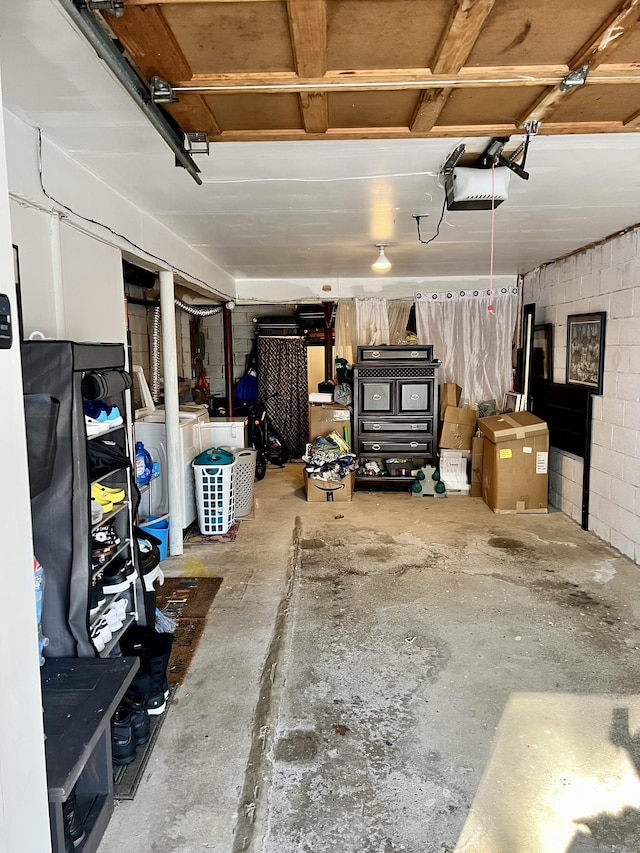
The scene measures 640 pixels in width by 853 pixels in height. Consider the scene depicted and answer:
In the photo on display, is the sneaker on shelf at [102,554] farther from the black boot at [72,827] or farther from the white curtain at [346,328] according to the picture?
the white curtain at [346,328]

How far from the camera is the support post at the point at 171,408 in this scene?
4.16 metres

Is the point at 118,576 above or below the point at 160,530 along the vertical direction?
above

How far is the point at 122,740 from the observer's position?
83.8 inches

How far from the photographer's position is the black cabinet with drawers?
6.30 meters

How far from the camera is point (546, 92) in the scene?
6.25ft

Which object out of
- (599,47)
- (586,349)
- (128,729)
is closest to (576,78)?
(599,47)

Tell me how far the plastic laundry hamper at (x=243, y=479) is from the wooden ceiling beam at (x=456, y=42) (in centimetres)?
365

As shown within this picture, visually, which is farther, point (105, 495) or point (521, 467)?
point (521, 467)

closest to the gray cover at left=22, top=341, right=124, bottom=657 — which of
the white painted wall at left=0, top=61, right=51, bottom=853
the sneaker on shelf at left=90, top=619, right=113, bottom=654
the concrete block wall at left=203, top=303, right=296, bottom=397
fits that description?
the sneaker on shelf at left=90, top=619, right=113, bottom=654

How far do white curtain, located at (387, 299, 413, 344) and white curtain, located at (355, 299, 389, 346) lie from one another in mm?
83

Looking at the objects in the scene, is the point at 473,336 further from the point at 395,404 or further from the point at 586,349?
the point at 586,349

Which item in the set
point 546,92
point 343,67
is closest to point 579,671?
point 546,92

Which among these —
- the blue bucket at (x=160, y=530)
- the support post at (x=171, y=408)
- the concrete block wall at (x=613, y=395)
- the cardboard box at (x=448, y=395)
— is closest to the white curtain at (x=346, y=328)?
the cardboard box at (x=448, y=395)

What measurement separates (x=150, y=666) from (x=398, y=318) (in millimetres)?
5434
